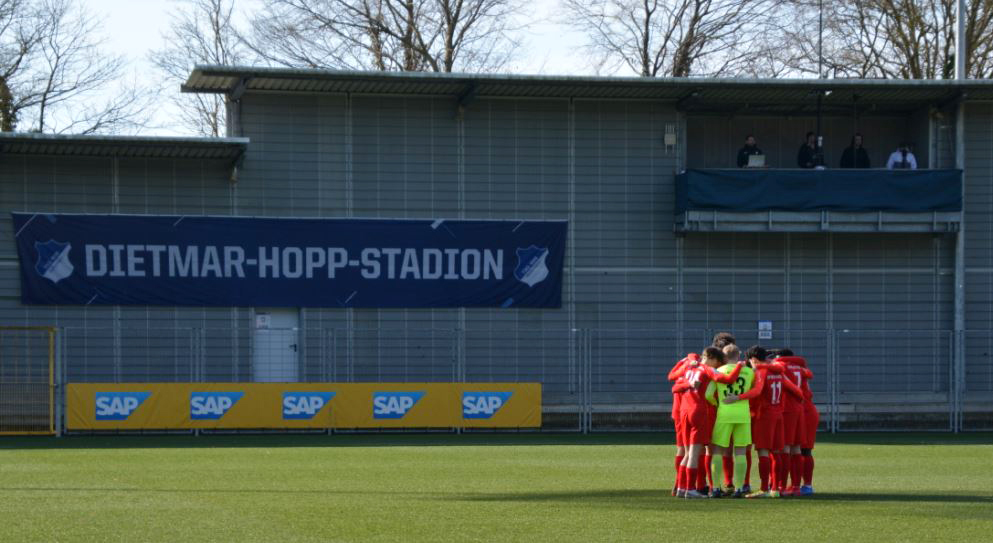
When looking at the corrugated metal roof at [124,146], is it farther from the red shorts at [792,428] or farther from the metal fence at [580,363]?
the red shorts at [792,428]

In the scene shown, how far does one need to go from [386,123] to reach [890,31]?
21223 mm

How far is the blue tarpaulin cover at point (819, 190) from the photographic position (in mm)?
28078

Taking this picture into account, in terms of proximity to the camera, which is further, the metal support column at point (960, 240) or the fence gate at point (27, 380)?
the metal support column at point (960, 240)

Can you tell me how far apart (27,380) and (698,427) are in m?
16.6


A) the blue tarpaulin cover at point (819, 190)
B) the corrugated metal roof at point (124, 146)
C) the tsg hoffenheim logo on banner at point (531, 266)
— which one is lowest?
the tsg hoffenheim logo on banner at point (531, 266)

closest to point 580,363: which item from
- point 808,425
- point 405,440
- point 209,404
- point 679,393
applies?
point 405,440

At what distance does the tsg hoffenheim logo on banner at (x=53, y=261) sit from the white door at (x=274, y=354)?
13.0 feet

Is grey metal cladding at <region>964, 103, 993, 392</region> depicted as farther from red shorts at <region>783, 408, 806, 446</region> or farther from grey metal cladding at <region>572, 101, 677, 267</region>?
red shorts at <region>783, 408, 806, 446</region>

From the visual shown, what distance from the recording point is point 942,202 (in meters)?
28.5

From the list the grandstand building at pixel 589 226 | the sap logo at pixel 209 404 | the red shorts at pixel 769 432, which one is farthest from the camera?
the grandstand building at pixel 589 226

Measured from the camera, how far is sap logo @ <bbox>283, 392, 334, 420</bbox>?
25.0 m

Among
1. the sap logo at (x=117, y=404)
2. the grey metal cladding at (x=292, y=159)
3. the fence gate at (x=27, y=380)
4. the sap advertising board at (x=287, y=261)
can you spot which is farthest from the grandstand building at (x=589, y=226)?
the sap logo at (x=117, y=404)

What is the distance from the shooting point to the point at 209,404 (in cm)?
2467

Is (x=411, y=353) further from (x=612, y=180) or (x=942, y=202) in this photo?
(x=942, y=202)
